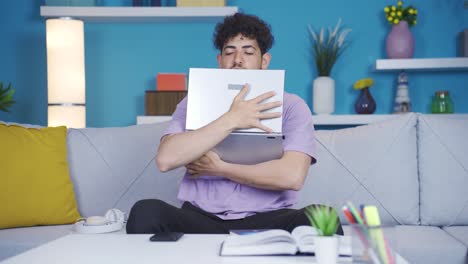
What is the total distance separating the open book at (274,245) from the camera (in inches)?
44.8

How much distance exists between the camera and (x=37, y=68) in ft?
12.0

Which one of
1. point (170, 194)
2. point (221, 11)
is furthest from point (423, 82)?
point (170, 194)

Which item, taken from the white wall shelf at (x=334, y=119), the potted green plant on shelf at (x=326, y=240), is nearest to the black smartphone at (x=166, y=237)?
the potted green plant on shelf at (x=326, y=240)

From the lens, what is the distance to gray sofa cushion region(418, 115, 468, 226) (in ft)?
7.27

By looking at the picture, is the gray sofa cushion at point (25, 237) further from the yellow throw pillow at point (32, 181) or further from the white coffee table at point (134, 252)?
the white coffee table at point (134, 252)

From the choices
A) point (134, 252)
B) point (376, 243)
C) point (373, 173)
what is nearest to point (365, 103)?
point (373, 173)

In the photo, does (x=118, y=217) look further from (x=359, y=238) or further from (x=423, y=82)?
(x=423, y=82)

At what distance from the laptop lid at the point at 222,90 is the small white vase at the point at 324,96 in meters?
1.81

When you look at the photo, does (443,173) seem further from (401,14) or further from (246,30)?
(401,14)

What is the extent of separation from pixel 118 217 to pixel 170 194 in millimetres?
312

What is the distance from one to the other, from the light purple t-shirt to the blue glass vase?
1.66 m

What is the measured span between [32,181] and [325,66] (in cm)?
192

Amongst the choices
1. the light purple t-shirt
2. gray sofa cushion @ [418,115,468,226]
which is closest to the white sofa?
gray sofa cushion @ [418,115,468,226]

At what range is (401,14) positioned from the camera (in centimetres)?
339
